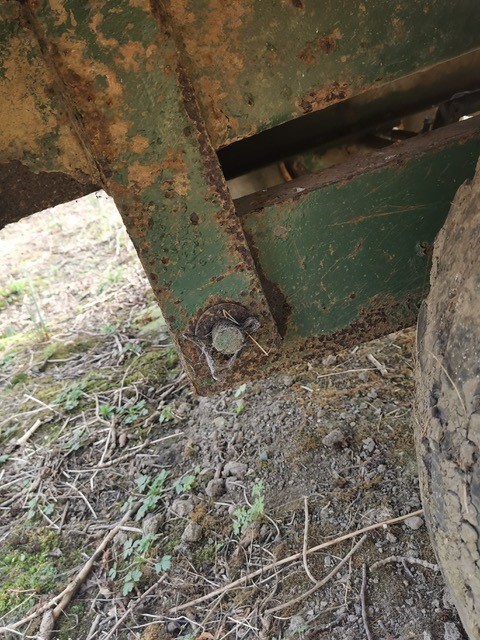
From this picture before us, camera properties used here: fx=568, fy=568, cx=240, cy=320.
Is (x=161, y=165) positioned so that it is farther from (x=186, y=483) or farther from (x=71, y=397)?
(x=71, y=397)

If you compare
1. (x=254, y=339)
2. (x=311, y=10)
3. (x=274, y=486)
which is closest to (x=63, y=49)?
(x=311, y=10)

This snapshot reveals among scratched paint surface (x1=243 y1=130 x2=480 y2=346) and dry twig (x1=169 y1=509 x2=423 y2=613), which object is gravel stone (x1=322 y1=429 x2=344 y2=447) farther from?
scratched paint surface (x1=243 y1=130 x2=480 y2=346)

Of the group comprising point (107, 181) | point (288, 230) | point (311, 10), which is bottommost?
point (288, 230)

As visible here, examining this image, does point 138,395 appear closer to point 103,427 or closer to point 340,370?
point 103,427

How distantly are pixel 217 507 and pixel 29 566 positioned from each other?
742 millimetres

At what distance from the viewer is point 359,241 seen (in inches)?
50.3

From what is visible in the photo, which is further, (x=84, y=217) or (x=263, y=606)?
(x=84, y=217)

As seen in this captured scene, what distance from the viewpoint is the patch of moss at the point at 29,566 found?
75.3 inches

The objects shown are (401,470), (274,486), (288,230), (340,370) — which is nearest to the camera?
(288,230)

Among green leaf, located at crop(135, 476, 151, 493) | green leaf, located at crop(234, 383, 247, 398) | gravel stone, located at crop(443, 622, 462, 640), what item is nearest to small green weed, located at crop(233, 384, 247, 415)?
green leaf, located at crop(234, 383, 247, 398)

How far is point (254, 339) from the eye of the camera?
1.24 meters

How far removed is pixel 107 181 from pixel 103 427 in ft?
5.77

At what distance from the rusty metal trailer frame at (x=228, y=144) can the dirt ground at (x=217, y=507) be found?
62cm

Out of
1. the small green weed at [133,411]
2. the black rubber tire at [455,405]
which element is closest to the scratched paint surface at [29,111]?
the black rubber tire at [455,405]
